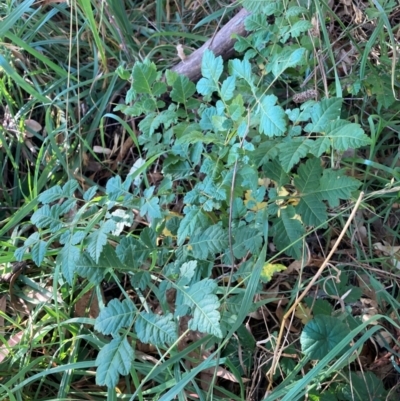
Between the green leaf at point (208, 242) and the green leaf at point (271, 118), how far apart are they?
0.23 metres

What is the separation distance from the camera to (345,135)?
89 centimetres

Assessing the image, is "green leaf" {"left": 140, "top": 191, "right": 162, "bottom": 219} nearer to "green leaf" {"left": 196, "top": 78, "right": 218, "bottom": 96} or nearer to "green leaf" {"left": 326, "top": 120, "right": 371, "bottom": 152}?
"green leaf" {"left": 196, "top": 78, "right": 218, "bottom": 96}

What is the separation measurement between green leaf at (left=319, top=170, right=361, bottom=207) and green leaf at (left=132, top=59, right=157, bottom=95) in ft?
1.41

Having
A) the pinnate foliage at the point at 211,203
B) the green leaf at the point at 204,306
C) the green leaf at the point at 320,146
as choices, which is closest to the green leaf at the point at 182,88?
the pinnate foliage at the point at 211,203

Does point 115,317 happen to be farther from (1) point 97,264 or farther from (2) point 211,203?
(2) point 211,203

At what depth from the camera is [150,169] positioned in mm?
1402

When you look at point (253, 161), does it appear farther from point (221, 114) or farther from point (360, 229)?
point (360, 229)

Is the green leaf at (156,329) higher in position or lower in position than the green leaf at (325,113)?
lower

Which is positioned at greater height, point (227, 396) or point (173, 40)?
point (173, 40)

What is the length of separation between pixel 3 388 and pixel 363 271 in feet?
3.10

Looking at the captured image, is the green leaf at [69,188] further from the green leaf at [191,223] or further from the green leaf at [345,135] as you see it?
the green leaf at [345,135]

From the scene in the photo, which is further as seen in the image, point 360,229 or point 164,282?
point 360,229

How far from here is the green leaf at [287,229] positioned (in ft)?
3.25

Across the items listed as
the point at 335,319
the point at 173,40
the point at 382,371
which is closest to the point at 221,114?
the point at 335,319
